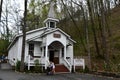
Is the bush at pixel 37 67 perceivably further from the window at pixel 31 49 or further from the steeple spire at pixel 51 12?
the steeple spire at pixel 51 12

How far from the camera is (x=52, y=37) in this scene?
25.6m

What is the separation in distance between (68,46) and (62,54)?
177 cm

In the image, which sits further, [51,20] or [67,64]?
[51,20]

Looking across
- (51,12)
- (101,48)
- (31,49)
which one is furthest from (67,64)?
(101,48)

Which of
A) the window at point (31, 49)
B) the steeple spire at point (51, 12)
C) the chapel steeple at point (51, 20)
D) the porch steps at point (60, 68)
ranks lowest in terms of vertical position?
the porch steps at point (60, 68)

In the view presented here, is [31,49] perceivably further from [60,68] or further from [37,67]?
[60,68]

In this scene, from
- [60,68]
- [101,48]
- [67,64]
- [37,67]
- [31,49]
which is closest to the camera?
[37,67]

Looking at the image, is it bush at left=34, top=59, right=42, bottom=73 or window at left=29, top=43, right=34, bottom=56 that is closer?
bush at left=34, top=59, right=42, bottom=73

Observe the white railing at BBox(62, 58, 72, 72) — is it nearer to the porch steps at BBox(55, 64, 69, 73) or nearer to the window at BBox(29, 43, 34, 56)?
the porch steps at BBox(55, 64, 69, 73)

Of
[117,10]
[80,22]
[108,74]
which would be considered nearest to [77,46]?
[80,22]

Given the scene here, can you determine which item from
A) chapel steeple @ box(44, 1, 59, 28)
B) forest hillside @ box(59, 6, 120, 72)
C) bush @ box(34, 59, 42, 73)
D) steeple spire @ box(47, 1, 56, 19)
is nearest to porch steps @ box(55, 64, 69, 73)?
bush @ box(34, 59, 42, 73)

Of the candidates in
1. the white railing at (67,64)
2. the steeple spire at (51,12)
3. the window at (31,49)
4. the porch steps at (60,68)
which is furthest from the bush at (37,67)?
the steeple spire at (51,12)

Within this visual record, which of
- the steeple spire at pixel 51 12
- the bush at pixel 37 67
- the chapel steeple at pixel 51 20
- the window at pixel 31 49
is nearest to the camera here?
the bush at pixel 37 67

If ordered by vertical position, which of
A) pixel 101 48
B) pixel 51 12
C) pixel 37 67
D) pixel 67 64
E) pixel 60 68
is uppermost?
pixel 51 12
